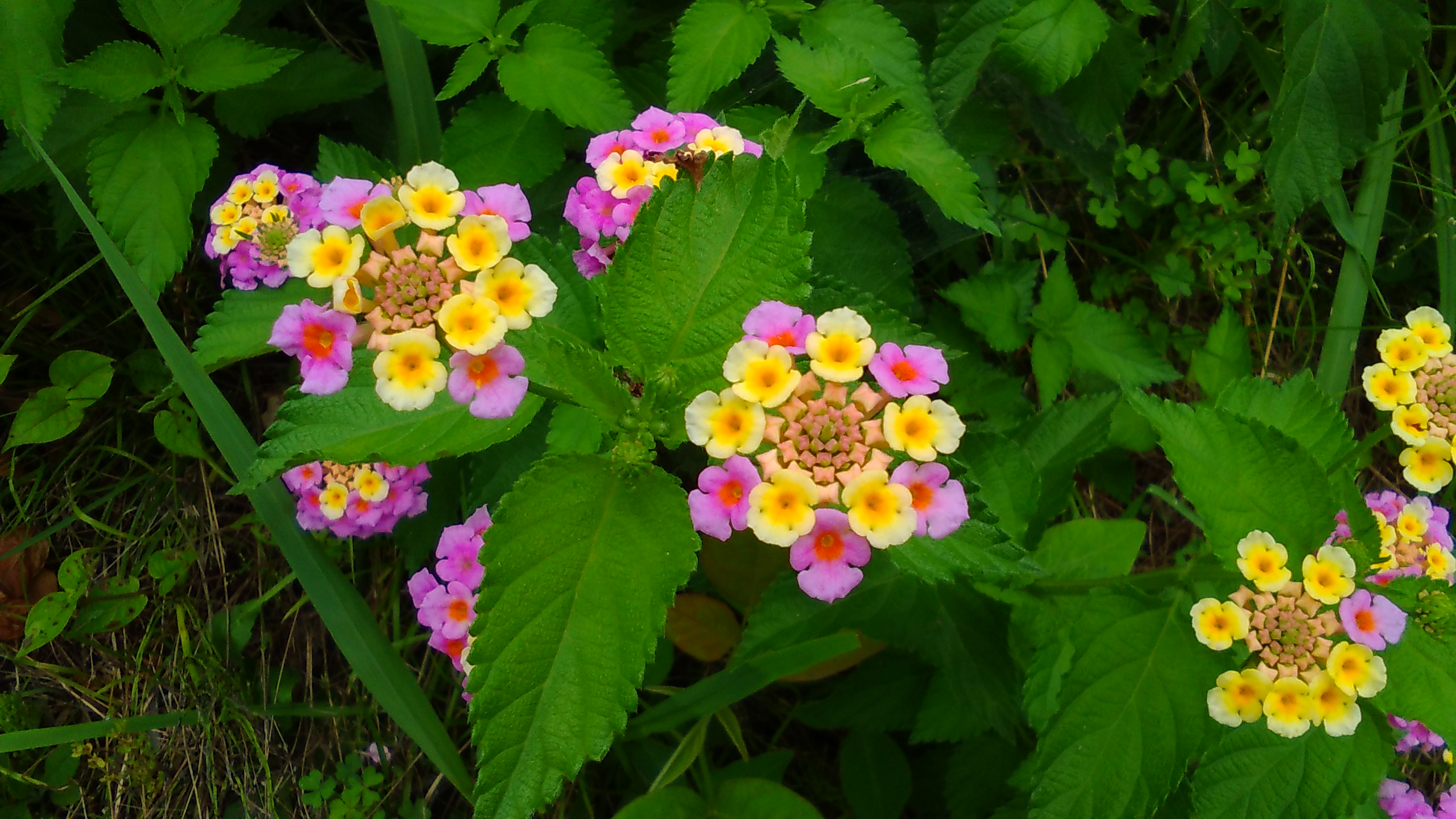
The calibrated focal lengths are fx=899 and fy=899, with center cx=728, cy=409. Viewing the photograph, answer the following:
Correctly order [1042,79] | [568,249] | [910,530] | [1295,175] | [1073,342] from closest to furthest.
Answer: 1. [910,530]
2. [568,249]
3. [1042,79]
4. [1295,175]
5. [1073,342]

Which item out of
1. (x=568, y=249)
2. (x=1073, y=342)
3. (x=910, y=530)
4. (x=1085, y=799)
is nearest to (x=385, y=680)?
(x=568, y=249)

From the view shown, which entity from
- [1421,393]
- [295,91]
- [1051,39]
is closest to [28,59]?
[295,91]

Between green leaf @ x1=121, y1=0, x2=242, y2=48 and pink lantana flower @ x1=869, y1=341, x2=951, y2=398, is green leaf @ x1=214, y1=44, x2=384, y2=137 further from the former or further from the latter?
pink lantana flower @ x1=869, y1=341, x2=951, y2=398

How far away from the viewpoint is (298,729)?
2.33 metres

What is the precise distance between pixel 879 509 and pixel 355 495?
1279 mm

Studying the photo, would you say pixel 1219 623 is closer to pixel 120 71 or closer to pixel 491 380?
pixel 491 380

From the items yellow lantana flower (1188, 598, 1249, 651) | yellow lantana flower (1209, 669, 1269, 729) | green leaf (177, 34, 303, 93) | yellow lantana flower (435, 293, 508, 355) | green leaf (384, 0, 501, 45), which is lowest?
yellow lantana flower (1209, 669, 1269, 729)

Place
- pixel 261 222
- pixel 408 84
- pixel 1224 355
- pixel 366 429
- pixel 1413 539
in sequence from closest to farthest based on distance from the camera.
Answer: pixel 366 429
pixel 1413 539
pixel 261 222
pixel 408 84
pixel 1224 355

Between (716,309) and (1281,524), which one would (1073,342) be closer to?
(1281,524)

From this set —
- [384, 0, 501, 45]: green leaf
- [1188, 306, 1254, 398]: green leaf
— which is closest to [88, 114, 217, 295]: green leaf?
[384, 0, 501, 45]: green leaf

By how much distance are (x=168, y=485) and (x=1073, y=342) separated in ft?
7.93

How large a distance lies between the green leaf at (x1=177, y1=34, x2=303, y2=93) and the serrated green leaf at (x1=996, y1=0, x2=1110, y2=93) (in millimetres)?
1493

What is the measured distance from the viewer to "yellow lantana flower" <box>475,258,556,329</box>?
1194mm

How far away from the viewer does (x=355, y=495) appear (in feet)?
6.38
